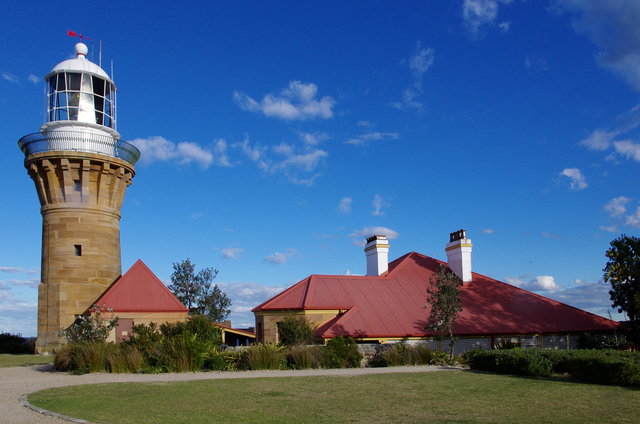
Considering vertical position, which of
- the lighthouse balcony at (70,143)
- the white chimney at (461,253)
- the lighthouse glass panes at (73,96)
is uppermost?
the lighthouse glass panes at (73,96)

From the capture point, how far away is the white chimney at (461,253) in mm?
32000

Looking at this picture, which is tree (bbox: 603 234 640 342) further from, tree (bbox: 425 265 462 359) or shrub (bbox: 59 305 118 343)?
shrub (bbox: 59 305 118 343)

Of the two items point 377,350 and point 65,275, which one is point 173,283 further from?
point 377,350

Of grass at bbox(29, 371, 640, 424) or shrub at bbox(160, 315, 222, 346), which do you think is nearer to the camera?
grass at bbox(29, 371, 640, 424)

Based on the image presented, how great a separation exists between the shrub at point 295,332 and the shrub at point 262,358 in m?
3.72

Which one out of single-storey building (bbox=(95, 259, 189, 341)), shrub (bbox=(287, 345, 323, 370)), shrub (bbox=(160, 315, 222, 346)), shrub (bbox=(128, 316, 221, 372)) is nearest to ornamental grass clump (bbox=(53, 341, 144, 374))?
shrub (bbox=(128, 316, 221, 372))

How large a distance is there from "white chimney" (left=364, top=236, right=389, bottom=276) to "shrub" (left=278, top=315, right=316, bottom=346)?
27.8ft

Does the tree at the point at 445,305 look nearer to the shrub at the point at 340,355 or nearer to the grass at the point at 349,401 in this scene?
the shrub at the point at 340,355

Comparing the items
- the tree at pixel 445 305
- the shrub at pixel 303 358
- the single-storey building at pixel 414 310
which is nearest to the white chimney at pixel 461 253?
the single-storey building at pixel 414 310

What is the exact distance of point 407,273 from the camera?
32594 millimetres

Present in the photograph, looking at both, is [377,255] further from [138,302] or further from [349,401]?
[349,401]

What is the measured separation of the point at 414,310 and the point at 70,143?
2021 cm

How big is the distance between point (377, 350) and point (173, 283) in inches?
795

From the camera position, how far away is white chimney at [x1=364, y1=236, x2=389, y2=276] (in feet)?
107
